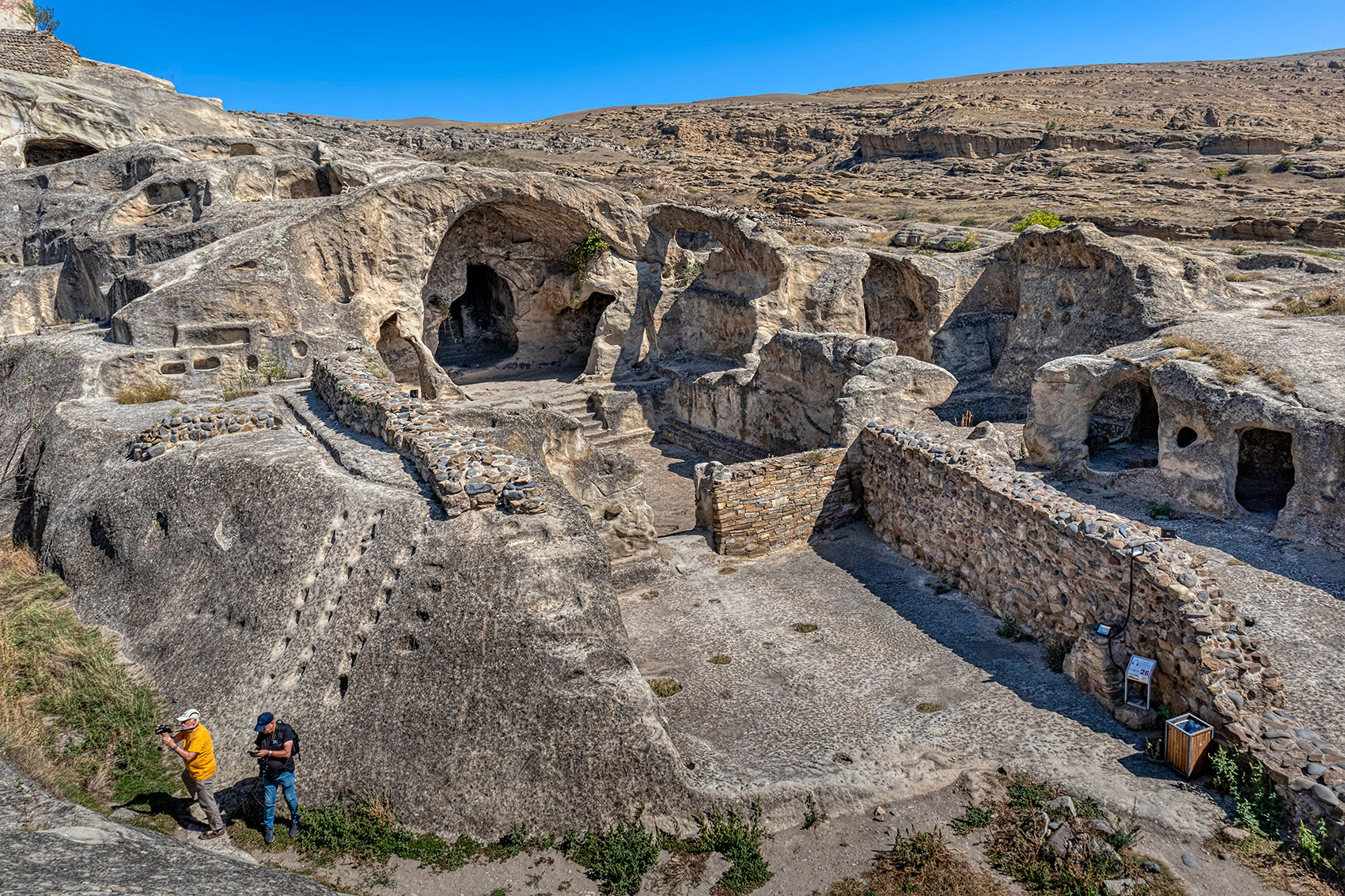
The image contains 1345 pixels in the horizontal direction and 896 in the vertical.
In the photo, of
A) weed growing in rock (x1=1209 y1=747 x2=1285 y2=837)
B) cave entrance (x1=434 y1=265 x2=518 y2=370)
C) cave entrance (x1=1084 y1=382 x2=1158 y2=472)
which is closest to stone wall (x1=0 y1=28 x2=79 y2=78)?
cave entrance (x1=434 y1=265 x2=518 y2=370)

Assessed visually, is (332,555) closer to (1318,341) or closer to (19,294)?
(1318,341)

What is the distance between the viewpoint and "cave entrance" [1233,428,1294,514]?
1078 cm

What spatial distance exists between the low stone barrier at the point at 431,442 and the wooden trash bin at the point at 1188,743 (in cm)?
506

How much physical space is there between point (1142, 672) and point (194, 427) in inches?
373

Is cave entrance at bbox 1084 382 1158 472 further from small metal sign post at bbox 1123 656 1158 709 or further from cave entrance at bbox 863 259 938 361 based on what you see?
small metal sign post at bbox 1123 656 1158 709

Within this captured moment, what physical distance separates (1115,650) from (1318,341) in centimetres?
741

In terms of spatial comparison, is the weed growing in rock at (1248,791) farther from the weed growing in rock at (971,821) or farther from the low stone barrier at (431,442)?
the low stone barrier at (431,442)

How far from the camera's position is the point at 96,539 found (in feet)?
27.7

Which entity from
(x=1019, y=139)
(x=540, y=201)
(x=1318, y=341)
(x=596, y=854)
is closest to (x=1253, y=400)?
(x=1318, y=341)

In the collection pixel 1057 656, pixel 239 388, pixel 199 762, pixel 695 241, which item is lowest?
pixel 1057 656

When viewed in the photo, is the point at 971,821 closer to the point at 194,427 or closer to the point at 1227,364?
the point at 1227,364

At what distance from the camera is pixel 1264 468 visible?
11.0 meters

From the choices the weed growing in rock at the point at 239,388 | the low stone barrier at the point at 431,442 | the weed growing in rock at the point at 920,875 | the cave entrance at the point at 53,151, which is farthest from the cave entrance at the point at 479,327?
the weed growing in rock at the point at 920,875

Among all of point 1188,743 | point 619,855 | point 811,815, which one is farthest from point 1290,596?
point 619,855
